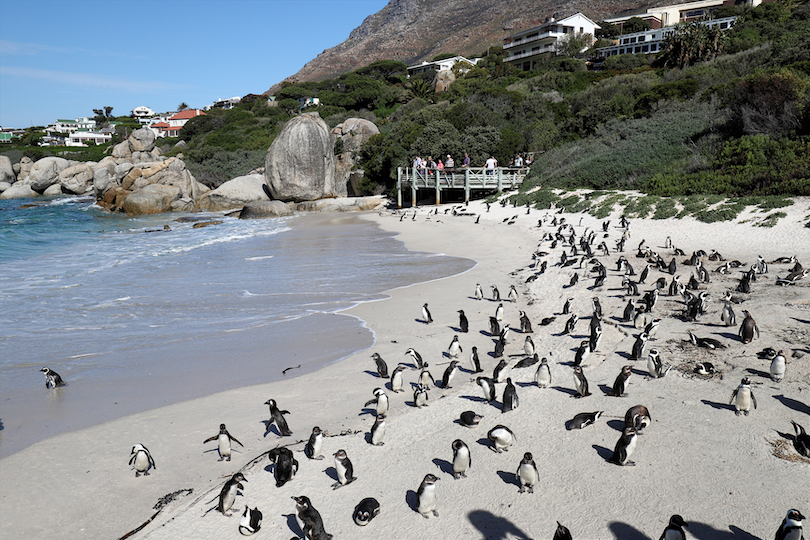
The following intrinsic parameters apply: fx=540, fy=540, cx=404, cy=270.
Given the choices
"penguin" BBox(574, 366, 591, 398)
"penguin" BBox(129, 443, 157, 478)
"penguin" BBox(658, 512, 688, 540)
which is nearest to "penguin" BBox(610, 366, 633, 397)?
"penguin" BBox(574, 366, 591, 398)

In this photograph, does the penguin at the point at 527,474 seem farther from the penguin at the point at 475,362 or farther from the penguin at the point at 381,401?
the penguin at the point at 475,362

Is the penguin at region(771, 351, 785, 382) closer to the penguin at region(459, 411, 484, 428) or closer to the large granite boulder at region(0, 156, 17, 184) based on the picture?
the penguin at region(459, 411, 484, 428)

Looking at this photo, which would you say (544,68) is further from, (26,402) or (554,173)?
(26,402)

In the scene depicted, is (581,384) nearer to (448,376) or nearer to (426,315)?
(448,376)

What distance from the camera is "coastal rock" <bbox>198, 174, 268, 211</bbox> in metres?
38.9

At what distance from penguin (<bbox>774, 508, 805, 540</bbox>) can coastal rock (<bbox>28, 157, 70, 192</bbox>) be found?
71005 mm

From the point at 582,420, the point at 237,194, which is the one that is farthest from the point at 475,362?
the point at 237,194

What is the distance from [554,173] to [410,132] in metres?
12.1

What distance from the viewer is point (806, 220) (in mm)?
15156

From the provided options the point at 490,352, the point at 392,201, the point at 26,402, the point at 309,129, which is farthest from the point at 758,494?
the point at 309,129

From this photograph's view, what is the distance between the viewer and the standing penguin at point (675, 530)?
4039 mm

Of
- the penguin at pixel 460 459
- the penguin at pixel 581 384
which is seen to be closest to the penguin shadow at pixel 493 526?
the penguin at pixel 460 459

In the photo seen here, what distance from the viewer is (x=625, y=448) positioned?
527 centimetres

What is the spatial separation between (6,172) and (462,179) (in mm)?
60743
